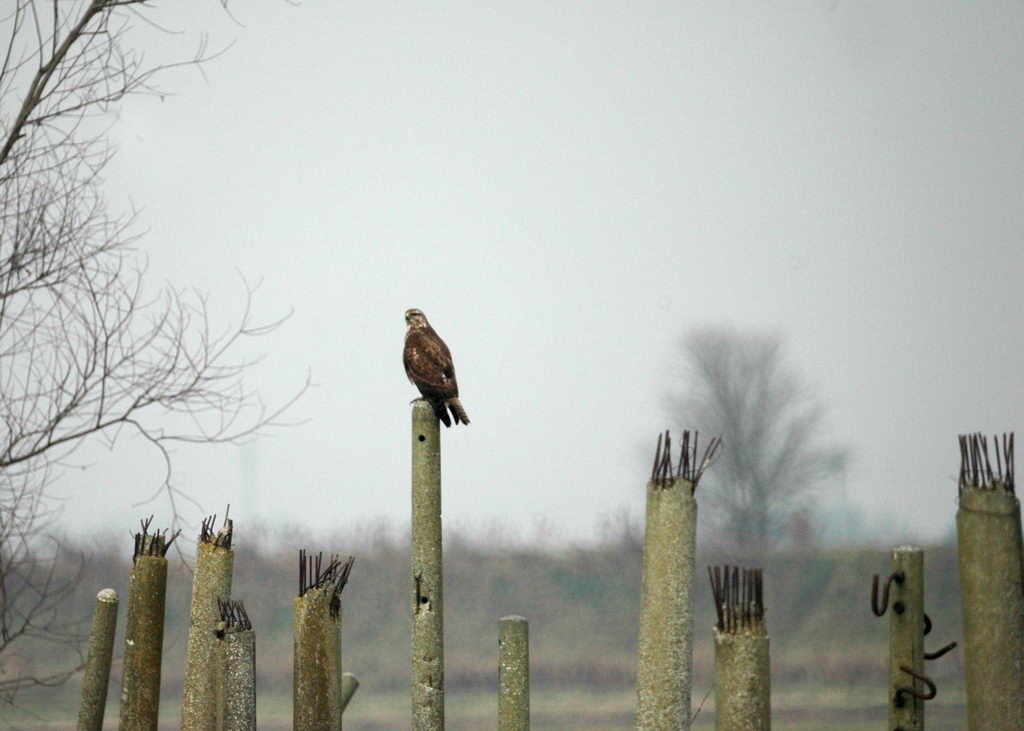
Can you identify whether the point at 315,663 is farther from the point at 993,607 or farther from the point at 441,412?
the point at 993,607

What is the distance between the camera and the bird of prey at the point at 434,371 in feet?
25.3

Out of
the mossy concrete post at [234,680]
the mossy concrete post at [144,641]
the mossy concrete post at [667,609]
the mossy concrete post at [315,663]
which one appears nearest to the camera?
the mossy concrete post at [667,609]

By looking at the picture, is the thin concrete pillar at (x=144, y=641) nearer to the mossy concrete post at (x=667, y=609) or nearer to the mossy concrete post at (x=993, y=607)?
the mossy concrete post at (x=667, y=609)

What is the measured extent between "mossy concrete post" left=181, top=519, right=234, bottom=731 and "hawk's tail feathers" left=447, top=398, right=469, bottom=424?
62.3 inches

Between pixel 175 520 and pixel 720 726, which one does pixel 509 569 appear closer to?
pixel 175 520

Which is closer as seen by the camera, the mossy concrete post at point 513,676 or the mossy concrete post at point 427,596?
the mossy concrete post at point 427,596

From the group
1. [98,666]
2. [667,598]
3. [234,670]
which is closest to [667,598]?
[667,598]

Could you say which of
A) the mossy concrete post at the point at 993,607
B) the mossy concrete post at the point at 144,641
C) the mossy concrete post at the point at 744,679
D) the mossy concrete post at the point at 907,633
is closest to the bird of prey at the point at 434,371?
the mossy concrete post at the point at 144,641

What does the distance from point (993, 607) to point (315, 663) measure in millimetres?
3873

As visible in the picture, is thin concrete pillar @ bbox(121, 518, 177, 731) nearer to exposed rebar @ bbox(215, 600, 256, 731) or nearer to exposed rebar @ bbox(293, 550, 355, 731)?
exposed rebar @ bbox(215, 600, 256, 731)

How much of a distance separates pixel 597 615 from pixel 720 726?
63.7 feet

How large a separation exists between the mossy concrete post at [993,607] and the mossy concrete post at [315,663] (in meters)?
3.64

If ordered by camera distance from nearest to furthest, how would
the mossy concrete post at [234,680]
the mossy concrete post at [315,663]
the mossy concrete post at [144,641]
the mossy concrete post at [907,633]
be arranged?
the mossy concrete post at [907,633]
the mossy concrete post at [234,680]
the mossy concrete post at [315,663]
the mossy concrete post at [144,641]

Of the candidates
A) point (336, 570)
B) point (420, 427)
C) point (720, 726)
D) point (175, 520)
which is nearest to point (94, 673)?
point (175, 520)
